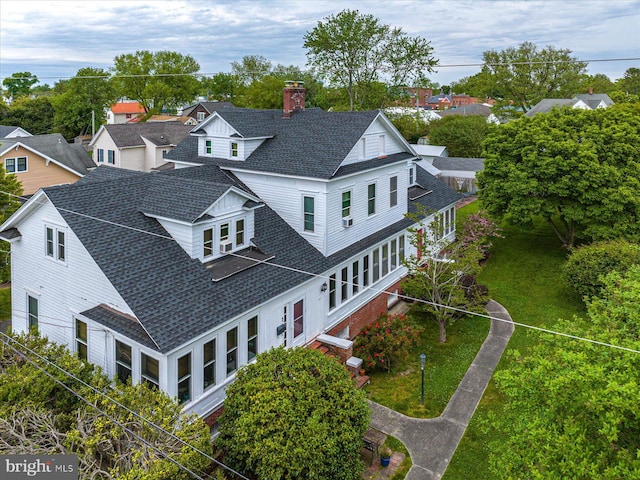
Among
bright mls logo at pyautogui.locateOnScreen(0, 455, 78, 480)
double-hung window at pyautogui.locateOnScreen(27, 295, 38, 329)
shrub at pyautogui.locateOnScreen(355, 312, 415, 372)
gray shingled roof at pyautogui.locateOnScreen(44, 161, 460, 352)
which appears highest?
gray shingled roof at pyautogui.locateOnScreen(44, 161, 460, 352)

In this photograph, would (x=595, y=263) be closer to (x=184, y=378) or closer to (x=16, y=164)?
(x=184, y=378)

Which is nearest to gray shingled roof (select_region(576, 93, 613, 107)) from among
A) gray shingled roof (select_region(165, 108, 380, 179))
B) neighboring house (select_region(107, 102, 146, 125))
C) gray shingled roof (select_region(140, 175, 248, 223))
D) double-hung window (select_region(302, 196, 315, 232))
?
gray shingled roof (select_region(165, 108, 380, 179))

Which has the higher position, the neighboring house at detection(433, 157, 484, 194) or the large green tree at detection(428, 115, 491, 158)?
the large green tree at detection(428, 115, 491, 158)

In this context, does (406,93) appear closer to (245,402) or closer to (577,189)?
(577,189)

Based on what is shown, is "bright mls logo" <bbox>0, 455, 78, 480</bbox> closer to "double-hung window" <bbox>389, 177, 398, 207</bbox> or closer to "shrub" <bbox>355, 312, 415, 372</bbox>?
"shrub" <bbox>355, 312, 415, 372</bbox>

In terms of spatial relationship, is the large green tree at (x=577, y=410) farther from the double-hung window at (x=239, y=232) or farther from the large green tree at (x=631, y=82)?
the large green tree at (x=631, y=82)

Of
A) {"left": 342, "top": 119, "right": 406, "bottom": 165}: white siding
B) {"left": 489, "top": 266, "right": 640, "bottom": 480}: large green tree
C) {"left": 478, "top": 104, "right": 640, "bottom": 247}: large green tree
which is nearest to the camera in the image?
{"left": 489, "top": 266, "right": 640, "bottom": 480}: large green tree

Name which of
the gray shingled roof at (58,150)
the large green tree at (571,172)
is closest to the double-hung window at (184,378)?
the large green tree at (571,172)
